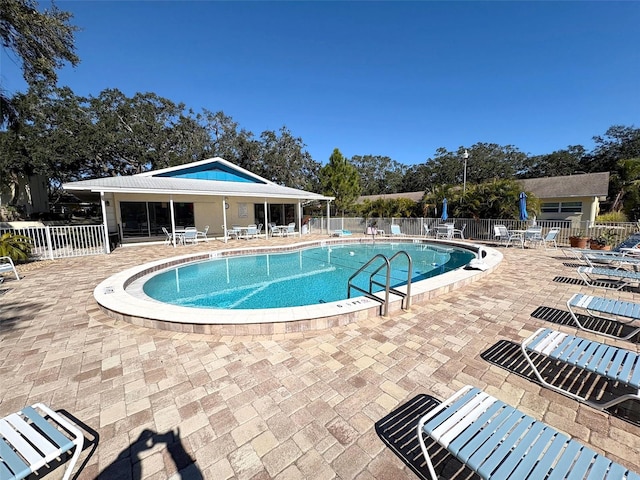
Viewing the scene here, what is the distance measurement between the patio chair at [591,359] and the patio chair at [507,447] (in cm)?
96

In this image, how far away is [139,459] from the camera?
185 centimetres

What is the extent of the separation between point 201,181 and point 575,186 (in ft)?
83.9

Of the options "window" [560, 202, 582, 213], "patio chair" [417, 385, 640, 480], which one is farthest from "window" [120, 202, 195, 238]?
"window" [560, 202, 582, 213]

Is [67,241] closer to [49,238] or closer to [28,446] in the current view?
[49,238]

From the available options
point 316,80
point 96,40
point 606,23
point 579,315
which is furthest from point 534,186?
point 96,40

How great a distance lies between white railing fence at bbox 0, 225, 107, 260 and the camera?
376 inches

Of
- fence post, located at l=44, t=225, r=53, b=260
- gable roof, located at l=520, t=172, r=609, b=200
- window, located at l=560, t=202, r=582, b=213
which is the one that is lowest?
fence post, located at l=44, t=225, r=53, b=260

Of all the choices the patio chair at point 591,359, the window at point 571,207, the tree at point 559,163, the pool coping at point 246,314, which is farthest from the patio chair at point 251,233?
the tree at point 559,163

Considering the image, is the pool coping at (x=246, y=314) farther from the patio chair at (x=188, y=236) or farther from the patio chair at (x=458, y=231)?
the patio chair at (x=458, y=231)

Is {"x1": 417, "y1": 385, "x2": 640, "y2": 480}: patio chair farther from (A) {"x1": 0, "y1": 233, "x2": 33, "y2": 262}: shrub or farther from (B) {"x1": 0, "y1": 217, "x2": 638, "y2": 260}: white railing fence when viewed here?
(B) {"x1": 0, "y1": 217, "x2": 638, "y2": 260}: white railing fence

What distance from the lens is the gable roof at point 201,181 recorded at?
12.5 metres

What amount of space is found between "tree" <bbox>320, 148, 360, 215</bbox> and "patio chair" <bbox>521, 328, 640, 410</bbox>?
20.2 metres

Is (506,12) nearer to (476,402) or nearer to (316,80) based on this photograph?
(316,80)

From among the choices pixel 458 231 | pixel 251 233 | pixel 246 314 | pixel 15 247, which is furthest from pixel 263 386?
pixel 458 231
